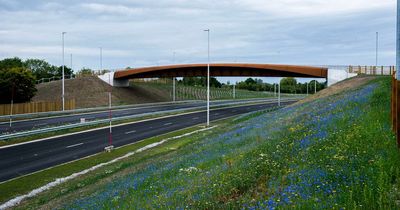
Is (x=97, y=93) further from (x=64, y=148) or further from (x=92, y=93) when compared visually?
(x=64, y=148)

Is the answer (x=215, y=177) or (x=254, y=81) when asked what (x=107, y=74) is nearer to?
(x=215, y=177)

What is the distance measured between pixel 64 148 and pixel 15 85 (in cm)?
3946

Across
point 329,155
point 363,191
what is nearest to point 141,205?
point 329,155

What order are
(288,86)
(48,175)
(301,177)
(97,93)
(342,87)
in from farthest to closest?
(288,86), (97,93), (342,87), (48,175), (301,177)

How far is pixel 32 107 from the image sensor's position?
214 ft

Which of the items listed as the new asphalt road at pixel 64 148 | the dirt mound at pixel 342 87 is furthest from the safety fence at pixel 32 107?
the dirt mound at pixel 342 87

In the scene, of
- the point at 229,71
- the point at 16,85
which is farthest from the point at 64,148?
the point at 229,71

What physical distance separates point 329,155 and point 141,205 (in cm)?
440

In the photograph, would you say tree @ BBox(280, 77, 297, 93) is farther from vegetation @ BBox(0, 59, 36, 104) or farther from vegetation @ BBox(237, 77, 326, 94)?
vegetation @ BBox(0, 59, 36, 104)

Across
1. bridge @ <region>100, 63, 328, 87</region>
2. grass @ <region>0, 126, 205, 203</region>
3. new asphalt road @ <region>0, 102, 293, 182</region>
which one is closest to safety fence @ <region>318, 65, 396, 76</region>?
bridge @ <region>100, 63, 328, 87</region>

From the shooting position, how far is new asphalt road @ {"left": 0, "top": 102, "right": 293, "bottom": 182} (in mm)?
26766

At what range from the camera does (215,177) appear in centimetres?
1065

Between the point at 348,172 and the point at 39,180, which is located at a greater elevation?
the point at 348,172

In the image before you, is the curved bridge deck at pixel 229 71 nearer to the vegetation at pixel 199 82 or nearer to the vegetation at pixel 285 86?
the vegetation at pixel 199 82
